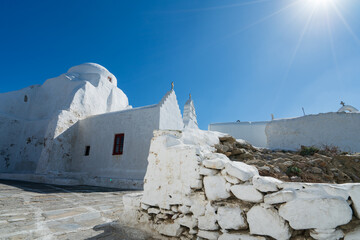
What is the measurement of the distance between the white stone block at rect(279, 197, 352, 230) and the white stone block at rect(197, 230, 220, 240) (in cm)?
68

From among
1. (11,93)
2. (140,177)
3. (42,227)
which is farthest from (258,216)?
(11,93)

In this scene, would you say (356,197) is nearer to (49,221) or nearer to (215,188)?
(215,188)

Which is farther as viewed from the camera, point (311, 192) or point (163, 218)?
point (163, 218)

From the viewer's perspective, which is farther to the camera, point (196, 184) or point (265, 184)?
point (196, 184)

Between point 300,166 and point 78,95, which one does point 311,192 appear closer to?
point 300,166

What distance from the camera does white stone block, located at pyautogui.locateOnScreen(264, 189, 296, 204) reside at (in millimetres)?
1354

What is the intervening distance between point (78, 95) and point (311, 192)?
13.8 m

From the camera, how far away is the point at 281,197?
138 cm

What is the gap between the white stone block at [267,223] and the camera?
1.33 metres

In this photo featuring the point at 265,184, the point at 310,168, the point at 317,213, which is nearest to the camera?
the point at 317,213

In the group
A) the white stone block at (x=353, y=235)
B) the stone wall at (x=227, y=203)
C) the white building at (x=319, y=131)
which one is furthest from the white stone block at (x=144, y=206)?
the white building at (x=319, y=131)

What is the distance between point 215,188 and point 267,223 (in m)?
0.55

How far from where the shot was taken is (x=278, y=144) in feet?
28.0

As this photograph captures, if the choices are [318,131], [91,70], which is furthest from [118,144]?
[91,70]
